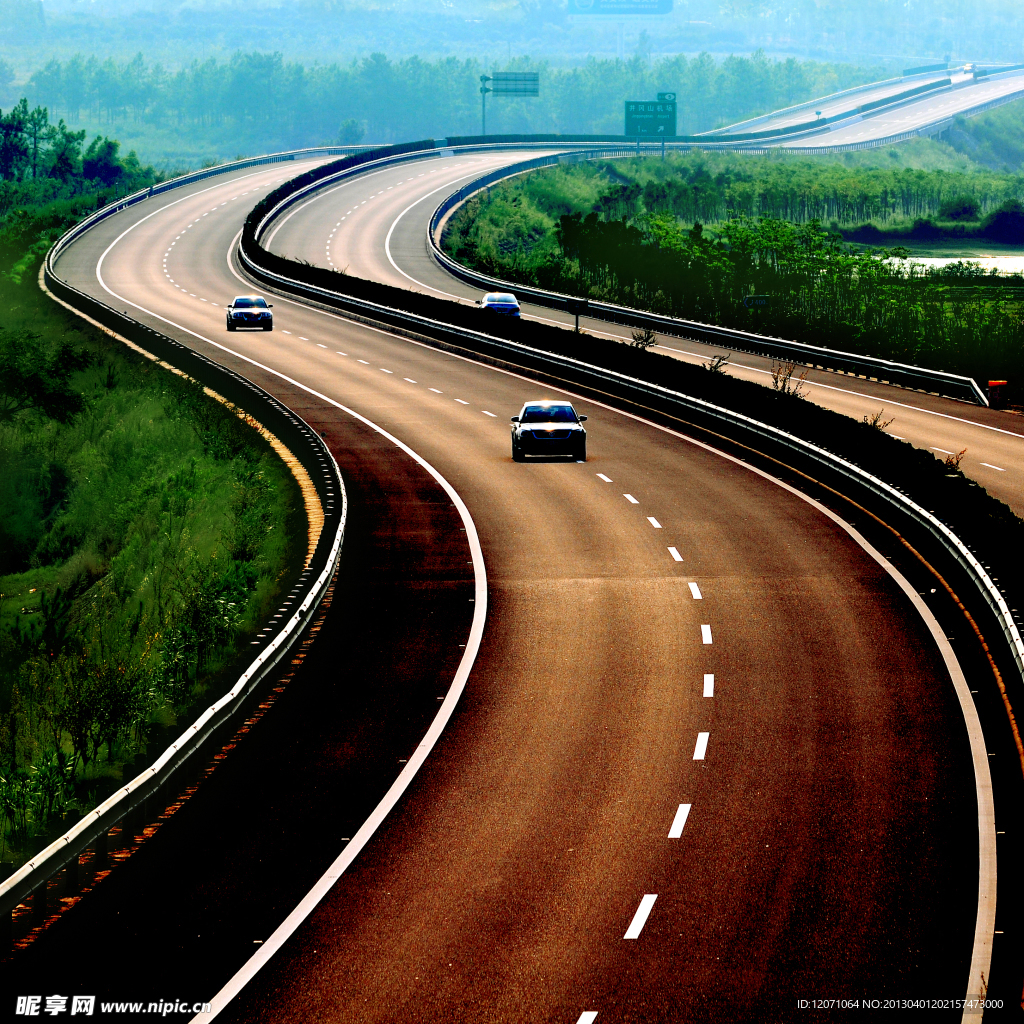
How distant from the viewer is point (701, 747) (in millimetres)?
16516

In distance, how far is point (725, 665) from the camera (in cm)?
1972

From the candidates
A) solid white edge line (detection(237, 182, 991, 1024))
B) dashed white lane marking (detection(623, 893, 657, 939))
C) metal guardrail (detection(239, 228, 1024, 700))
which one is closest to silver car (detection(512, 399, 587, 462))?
solid white edge line (detection(237, 182, 991, 1024))

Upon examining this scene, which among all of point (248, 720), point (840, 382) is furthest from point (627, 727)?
point (840, 382)

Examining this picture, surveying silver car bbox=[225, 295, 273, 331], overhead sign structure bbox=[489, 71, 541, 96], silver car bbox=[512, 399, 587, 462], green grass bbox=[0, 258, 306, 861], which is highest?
overhead sign structure bbox=[489, 71, 541, 96]

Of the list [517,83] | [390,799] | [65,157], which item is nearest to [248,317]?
[390,799]

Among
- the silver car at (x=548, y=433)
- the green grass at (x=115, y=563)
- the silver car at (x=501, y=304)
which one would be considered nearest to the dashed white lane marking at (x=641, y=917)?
the green grass at (x=115, y=563)

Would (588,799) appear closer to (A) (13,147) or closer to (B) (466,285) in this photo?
(B) (466,285)

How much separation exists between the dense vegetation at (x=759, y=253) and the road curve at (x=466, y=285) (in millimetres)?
4099

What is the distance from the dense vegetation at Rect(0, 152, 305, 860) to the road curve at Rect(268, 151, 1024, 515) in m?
18.0

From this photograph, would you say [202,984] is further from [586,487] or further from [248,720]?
[586,487]

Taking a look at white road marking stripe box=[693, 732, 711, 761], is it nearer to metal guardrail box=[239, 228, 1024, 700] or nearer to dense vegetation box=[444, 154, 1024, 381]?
metal guardrail box=[239, 228, 1024, 700]

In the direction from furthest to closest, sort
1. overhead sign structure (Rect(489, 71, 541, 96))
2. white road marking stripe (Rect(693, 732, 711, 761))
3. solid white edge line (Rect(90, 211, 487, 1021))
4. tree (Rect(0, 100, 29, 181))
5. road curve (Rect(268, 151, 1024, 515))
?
tree (Rect(0, 100, 29, 181)) < overhead sign structure (Rect(489, 71, 541, 96)) < road curve (Rect(268, 151, 1024, 515)) < white road marking stripe (Rect(693, 732, 711, 761)) < solid white edge line (Rect(90, 211, 487, 1021))

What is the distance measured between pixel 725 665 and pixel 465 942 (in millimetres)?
8813

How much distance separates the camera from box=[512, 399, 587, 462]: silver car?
3647 cm
